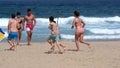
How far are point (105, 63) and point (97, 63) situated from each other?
22 cm

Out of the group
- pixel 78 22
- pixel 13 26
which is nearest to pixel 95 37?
pixel 78 22

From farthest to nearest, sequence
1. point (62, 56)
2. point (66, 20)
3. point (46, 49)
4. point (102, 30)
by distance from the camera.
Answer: point (66, 20)
point (102, 30)
point (46, 49)
point (62, 56)

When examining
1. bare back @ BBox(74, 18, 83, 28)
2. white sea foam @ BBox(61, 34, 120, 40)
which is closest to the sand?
bare back @ BBox(74, 18, 83, 28)

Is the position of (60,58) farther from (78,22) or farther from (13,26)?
(13,26)

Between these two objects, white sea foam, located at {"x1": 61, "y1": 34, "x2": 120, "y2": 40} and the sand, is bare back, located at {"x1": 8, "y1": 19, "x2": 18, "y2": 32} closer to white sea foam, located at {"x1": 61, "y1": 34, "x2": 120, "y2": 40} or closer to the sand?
the sand

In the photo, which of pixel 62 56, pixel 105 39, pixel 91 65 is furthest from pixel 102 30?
pixel 91 65

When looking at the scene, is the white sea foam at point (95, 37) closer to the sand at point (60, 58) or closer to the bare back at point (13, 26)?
the sand at point (60, 58)

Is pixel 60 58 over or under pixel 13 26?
under

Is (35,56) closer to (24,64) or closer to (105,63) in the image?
(24,64)

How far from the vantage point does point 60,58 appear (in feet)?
35.7

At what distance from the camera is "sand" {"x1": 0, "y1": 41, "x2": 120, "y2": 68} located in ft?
32.1

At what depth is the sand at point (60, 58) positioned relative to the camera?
9.79m

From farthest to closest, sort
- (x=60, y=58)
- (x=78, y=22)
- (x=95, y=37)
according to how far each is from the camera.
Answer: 1. (x=95, y=37)
2. (x=78, y=22)
3. (x=60, y=58)

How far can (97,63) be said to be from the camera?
33.1 ft
